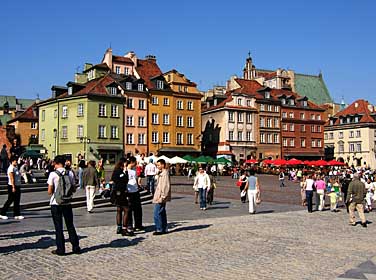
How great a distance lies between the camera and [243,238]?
1226 cm

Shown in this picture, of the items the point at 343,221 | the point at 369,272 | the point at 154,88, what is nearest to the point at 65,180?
the point at 369,272

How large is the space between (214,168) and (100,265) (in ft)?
162

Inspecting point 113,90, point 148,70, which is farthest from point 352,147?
point 113,90

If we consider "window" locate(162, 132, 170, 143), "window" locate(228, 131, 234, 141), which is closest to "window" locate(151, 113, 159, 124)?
"window" locate(162, 132, 170, 143)

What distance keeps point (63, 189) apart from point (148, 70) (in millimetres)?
61487

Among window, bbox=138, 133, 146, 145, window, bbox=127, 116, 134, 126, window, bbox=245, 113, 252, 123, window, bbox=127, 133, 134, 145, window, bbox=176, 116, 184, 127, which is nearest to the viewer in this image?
window, bbox=127, 133, 134, 145

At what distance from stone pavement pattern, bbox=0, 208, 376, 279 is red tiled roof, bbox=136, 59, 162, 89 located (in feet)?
176

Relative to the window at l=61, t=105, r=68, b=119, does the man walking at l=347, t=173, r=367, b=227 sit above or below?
below

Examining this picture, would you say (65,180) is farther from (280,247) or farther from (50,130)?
(50,130)

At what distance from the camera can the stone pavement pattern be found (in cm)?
818

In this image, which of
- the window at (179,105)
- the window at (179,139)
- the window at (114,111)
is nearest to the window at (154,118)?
the window at (179,105)

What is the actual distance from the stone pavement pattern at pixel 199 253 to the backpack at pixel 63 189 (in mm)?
1091

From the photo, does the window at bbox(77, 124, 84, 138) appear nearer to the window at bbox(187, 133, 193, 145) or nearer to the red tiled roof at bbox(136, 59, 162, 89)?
the red tiled roof at bbox(136, 59, 162, 89)

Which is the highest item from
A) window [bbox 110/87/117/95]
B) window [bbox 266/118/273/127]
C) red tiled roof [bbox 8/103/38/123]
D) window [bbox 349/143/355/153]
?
window [bbox 110/87/117/95]
